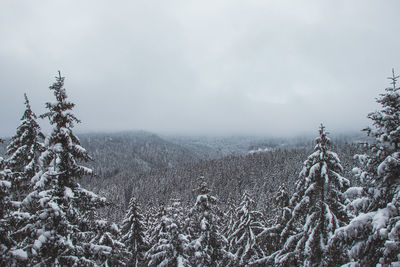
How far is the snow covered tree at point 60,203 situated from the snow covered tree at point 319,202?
9919 millimetres

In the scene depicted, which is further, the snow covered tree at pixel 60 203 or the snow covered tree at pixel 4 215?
the snow covered tree at pixel 60 203

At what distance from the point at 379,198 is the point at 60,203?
1220 cm

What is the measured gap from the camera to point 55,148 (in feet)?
33.1

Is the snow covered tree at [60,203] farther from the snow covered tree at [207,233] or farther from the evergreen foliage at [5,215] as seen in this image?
the snow covered tree at [207,233]

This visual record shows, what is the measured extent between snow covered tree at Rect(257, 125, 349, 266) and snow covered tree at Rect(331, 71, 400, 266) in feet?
11.5

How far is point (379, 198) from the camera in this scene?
8.29 m

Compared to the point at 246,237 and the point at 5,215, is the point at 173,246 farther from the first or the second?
the point at 5,215

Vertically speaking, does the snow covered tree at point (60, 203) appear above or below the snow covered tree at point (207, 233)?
above

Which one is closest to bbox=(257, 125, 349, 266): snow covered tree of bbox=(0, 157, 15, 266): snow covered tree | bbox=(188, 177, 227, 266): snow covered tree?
bbox=(188, 177, 227, 266): snow covered tree

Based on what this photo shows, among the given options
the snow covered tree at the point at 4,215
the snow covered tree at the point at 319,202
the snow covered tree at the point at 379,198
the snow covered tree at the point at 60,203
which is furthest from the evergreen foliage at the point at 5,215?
the snow covered tree at the point at 319,202

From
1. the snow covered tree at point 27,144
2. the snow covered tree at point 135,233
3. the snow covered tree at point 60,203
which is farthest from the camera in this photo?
the snow covered tree at point 135,233

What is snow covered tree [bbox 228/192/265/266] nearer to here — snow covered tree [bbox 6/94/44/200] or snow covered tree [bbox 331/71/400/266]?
snow covered tree [bbox 331/71/400/266]

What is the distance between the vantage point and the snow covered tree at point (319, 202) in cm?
1248

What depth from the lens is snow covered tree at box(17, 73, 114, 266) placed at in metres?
9.48
